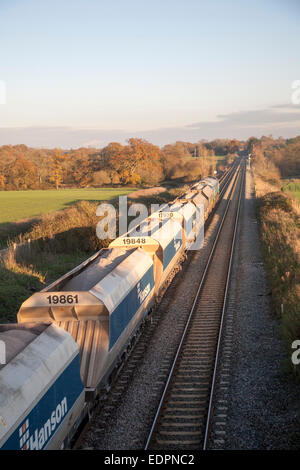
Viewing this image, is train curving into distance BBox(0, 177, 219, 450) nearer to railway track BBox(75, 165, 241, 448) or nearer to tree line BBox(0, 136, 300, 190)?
railway track BBox(75, 165, 241, 448)

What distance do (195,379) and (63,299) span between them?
485cm

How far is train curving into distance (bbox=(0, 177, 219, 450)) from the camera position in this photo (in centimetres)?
650

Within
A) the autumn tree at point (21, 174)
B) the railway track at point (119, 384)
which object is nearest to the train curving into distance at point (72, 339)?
the railway track at point (119, 384)

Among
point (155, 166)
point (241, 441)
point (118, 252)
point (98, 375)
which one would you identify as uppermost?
point (155, 166)

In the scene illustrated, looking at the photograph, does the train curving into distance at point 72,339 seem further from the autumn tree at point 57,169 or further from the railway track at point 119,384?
the autumn tree at point 57,169

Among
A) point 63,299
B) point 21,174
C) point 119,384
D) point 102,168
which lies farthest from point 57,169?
Result: point 63,299

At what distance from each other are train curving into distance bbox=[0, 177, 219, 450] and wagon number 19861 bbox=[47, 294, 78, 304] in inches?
1.0

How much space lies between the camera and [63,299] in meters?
10.0

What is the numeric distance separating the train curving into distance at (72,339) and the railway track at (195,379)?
169 cm

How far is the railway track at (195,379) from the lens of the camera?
9352mm

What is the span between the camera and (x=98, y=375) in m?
9.50

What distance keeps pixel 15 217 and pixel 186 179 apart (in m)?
55.8
